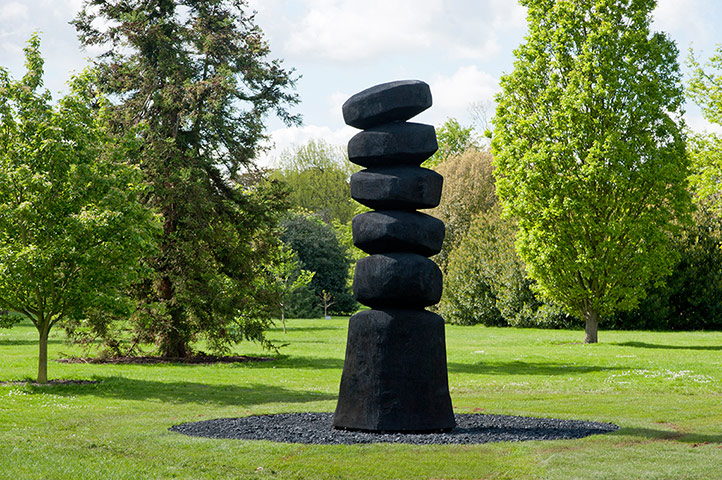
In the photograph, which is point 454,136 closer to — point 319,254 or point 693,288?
point 319,254

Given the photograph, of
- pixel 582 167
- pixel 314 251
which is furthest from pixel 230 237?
pixel 314 251

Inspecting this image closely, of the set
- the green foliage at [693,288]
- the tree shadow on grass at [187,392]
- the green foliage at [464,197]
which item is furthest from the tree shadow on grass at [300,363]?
the green foliage at [464,197]

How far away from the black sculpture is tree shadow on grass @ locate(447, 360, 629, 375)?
10.6 meters

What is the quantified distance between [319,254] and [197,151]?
3441cm

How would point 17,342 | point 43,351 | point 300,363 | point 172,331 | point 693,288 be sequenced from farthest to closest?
point 693,288
point 17,342
point 172,331
point 300,363
point 43,351

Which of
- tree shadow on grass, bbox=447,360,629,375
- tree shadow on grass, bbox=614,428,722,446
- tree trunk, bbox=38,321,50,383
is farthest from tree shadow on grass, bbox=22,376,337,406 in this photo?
tree shadow on grass, bbox=614,428,722,446

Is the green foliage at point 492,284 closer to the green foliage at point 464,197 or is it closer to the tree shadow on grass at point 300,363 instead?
the green foliage at point 464,197

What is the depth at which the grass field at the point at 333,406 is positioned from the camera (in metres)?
9.34

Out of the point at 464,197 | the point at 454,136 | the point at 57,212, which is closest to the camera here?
the point at 57,212

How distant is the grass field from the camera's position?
934 centimetres

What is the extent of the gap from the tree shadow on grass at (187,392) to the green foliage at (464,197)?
1318 inches

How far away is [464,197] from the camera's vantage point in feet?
171

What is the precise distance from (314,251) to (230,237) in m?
32.9

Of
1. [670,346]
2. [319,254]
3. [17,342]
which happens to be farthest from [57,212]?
[319,254]
